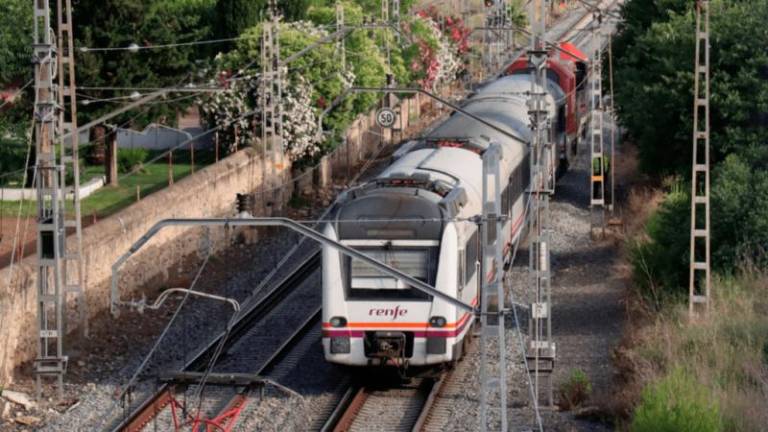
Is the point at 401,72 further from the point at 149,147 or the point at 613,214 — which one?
the point at 613,214

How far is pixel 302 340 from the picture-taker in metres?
24.1

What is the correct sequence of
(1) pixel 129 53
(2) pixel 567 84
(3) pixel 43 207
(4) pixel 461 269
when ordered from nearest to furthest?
1. (4) pixel 461 269
2. (3) pixel 43 207
3. (1) pixel 129 53
4. (2) pixel 567 84

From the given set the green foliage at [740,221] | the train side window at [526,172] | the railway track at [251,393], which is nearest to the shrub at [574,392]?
the railway track at [251,393]

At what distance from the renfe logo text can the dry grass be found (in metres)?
3.06

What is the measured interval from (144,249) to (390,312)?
34.5ft

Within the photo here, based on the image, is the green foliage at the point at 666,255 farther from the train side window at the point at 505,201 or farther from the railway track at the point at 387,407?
the railway track at the point at 387,407

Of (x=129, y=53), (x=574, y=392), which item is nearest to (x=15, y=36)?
(x=129, y=53)

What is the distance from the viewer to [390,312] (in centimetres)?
1933

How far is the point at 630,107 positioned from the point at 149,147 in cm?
1909

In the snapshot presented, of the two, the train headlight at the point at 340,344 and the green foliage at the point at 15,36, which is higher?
the green foliage at the point at 15,36

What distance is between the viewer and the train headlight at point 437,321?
760 inches

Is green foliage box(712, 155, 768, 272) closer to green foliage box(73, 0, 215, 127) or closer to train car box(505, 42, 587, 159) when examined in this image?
train car box(505, 42, 587, 159)

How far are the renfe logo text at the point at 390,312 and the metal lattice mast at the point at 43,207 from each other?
461cm

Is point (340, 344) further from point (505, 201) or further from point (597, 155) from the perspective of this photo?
point (597, 155)
